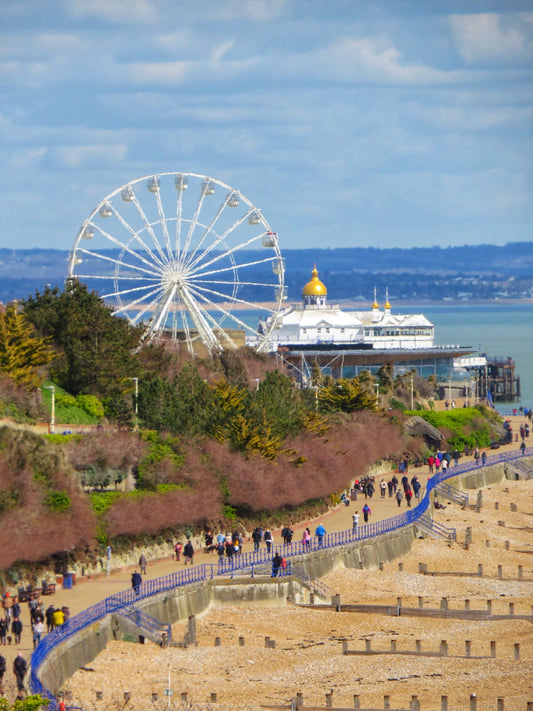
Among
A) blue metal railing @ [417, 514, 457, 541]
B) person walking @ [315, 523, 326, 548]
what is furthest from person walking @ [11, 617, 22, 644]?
blue metal railing @ [417, 514, 457, 541]

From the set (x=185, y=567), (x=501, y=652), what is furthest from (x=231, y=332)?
(x=501, y=652)

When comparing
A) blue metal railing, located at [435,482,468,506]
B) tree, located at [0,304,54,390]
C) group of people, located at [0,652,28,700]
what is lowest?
group of people, located at [0,652,28,700]

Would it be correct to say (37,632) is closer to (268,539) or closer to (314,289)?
(268,539)

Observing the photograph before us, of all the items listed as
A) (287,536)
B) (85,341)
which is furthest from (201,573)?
(85,341)

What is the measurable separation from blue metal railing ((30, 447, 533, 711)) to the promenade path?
0.71m

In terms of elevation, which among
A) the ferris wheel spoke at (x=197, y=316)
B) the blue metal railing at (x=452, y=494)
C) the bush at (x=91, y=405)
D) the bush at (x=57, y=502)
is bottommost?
the bush at (x=57, y=502)

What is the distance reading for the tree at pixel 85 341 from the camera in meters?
70.1

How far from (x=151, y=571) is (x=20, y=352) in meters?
15.8

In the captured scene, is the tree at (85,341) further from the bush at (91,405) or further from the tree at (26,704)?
the tree at (26,704)

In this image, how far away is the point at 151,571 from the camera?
174ft

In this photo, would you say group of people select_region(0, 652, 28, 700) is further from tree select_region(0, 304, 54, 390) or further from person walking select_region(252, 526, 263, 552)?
tree select_region(0, 304, 54, 390)

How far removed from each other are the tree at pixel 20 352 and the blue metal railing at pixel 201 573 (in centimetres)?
1304

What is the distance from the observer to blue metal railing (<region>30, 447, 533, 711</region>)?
39.4 m

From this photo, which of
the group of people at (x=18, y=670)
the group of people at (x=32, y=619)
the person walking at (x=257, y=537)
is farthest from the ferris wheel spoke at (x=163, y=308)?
the group of people at (x=18, y=670)
